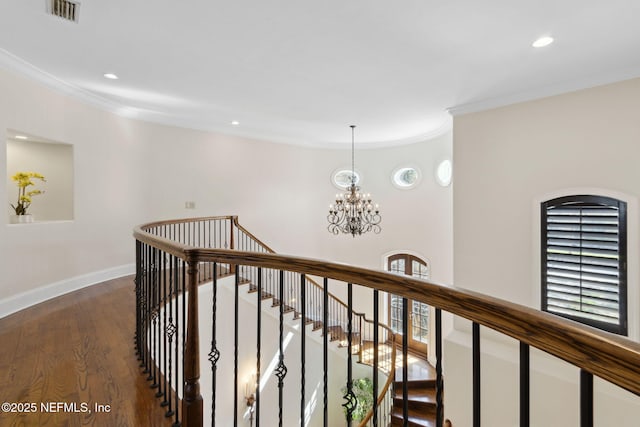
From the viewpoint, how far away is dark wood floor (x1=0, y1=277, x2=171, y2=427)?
1763 millimetres

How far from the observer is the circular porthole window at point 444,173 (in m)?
6.35

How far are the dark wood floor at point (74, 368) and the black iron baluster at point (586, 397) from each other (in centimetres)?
188

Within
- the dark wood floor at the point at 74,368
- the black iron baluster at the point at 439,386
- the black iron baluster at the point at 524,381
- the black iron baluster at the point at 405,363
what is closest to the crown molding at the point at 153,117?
the dark wood floor at the point at 74,368

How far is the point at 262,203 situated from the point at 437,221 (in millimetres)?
3758

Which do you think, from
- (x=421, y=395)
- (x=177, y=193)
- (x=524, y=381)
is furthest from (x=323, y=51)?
(x=421, y=395)

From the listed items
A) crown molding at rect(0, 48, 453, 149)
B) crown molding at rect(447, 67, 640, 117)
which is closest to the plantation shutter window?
crown molding at rect(447, 67, 640, 117)

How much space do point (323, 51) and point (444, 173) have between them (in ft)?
14.3

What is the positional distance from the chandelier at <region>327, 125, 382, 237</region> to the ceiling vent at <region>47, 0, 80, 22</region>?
4339 millimetres

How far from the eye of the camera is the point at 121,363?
7.57 feet

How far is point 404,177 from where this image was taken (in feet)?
24.8

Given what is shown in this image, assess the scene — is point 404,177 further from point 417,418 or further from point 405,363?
point 405,363

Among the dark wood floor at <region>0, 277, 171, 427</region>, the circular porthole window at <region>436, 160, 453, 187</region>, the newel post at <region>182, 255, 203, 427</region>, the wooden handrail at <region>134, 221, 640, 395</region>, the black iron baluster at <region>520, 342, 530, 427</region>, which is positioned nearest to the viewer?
the wooden handrail at <region>134, 221, 640, 395</region>

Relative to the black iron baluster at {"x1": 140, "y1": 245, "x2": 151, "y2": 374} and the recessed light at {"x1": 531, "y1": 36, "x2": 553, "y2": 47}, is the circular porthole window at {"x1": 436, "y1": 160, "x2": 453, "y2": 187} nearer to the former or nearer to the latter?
the recessed light at {"x1": 531, "y1": 36, "x2": 553, "y2": 47}

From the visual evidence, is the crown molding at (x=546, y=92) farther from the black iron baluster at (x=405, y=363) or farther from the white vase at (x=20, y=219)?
the white vase at (x=20, y=219)
